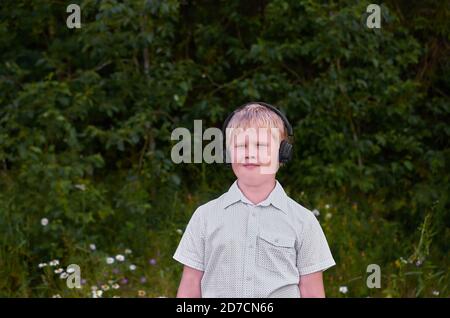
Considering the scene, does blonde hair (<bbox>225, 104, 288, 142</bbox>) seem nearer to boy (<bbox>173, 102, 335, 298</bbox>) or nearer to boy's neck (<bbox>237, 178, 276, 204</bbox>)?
boy (<bbox>173, 102, 335, 298</bbox>)

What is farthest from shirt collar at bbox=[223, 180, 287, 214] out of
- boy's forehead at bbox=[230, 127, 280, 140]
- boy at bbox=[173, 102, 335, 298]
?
boy's forehead at bbox=[230, 127, 280, 140]

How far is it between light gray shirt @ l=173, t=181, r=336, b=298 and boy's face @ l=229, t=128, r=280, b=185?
0.20 feet

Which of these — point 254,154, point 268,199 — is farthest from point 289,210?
point 254,154

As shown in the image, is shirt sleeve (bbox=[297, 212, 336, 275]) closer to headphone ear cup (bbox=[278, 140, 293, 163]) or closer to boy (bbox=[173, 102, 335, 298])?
boy (bbox=[173, 102, 335, 298])

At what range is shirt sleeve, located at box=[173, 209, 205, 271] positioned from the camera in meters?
1.85

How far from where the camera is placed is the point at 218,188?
528cm

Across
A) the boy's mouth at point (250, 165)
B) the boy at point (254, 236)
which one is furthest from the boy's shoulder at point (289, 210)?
the boy's mouth at point (250, 165)

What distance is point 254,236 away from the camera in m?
1.79

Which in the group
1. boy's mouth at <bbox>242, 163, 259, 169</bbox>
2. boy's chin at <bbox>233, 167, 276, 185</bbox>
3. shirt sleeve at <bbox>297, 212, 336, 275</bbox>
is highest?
boy's mouth at <bbox>242, 163, 259, 169</bbox>

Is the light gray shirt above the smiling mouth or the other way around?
the other way around
